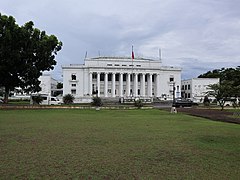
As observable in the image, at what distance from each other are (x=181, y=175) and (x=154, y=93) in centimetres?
7808

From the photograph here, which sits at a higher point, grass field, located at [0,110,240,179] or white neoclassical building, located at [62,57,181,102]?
white neoclassical building, located at [62,57,181,102]

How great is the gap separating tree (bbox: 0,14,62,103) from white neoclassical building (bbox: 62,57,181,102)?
39.7m

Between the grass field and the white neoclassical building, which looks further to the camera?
the white neoclassical building

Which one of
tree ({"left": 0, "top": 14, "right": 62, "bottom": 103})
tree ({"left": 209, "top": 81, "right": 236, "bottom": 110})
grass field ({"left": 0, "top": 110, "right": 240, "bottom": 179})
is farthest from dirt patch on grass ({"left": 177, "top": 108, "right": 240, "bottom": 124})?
tree ({"left": 0, "top": 14, "right": 62, "bottom": 103})

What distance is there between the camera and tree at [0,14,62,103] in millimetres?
31078

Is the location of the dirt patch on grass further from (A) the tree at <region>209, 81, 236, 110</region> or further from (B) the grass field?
(B) the grass field

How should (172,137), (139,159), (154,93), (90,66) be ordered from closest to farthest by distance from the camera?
→ (139,159)
(172,137)
(90,66)
(154,93)

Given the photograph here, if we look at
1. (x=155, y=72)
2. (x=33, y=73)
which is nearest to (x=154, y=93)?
(x=155, y=72)

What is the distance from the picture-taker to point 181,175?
17.1ft

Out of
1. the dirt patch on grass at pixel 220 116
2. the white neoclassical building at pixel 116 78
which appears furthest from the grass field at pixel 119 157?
the white neoclassical building at pixel 116 78

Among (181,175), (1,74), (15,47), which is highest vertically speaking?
(15,47)

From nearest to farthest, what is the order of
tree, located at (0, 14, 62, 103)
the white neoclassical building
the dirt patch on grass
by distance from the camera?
1. the dirt patch on grass
2. tree, located at (0, 14, 62, 103)
3. the white neoclassical building

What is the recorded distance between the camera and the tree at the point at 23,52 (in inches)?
1224

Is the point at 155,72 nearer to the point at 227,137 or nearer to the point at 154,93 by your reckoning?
the point at 154,93
